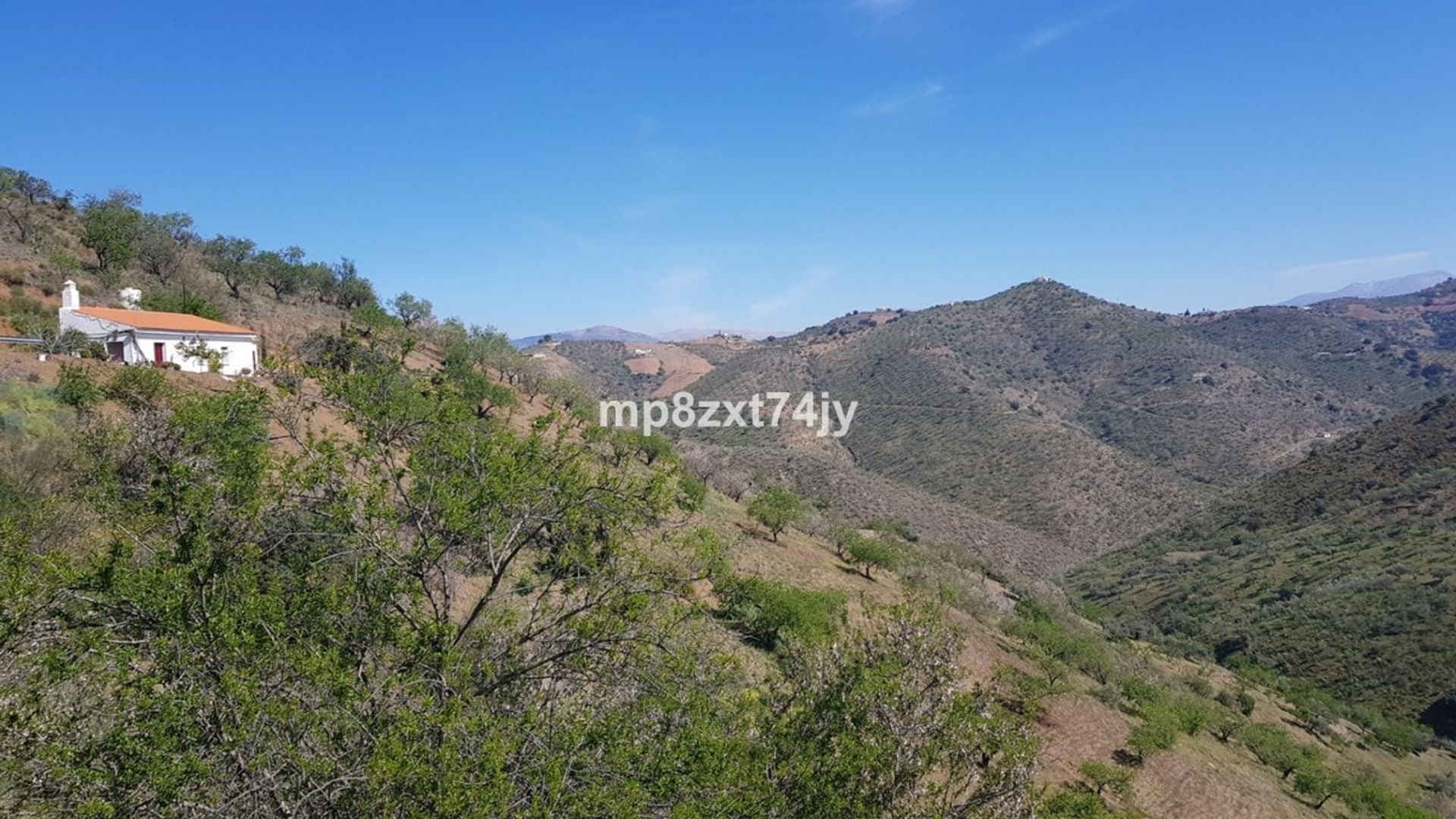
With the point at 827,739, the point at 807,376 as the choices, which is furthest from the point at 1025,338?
the point at 827,739

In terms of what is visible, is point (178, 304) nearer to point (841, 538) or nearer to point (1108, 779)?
point (841, 538)

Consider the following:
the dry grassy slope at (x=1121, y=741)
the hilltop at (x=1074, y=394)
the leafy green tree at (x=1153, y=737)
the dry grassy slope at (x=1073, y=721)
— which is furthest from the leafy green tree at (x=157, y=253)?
the leafy green tree at (x=1153, y=737)

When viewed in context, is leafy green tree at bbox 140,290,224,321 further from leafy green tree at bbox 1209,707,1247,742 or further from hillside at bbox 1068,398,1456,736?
hillside at bbox 1068,398,1456,736

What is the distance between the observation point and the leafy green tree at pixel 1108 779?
1653 centimetres

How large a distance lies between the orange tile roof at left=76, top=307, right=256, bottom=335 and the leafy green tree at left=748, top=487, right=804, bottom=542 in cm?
2211

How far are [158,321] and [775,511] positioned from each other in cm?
2539

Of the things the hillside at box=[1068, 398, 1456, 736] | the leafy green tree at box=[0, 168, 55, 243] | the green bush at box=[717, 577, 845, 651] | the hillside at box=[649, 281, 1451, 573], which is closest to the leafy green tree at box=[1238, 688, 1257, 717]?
the hillside at box=[1068, 398, 1456, 736]

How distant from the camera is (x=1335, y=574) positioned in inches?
1737

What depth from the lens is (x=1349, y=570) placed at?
43906 millimetres

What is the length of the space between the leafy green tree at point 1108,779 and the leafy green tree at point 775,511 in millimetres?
14706

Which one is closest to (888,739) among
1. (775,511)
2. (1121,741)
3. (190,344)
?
(1121,741)

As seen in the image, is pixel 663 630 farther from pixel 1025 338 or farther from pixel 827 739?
pixel 1025 338

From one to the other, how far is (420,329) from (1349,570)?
60.7 m

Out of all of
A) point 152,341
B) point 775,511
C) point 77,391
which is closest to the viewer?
point 77,391
